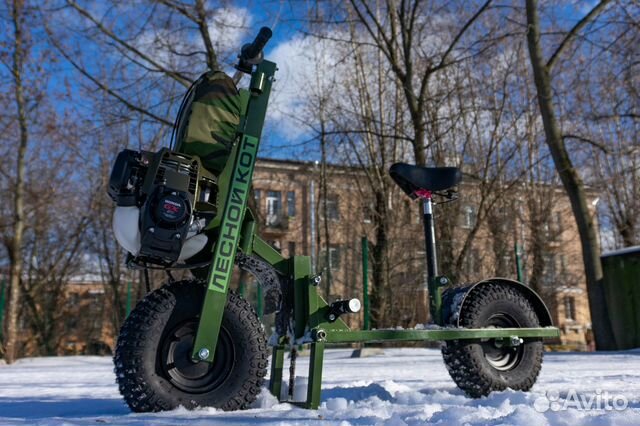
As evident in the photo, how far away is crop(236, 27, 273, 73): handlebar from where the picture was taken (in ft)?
9.45

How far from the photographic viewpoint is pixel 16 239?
12.7m

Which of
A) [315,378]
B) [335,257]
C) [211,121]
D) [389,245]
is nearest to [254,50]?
[211,121]

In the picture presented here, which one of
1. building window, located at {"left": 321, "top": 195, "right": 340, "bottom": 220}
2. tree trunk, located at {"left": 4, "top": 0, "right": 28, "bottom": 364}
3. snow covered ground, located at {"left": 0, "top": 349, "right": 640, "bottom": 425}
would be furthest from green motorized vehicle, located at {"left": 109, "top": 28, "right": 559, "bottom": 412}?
Result: building window, located at {"left": 321, "top": 195, "right": 340, "bottom": 220}

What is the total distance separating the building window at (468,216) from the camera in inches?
596

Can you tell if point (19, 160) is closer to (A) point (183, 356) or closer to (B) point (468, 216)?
(B) point (468, 216)

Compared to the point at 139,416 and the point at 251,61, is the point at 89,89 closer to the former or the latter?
the point at 251,61

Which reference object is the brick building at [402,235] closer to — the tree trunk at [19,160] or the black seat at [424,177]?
A: the black seat at [424,177]

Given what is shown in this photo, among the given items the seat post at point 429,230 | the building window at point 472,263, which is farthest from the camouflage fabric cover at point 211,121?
the building window at point 472,263

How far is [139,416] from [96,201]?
70.7 feet

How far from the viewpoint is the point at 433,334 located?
9.93 feet

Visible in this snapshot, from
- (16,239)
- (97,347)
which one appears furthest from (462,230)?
(97,347)

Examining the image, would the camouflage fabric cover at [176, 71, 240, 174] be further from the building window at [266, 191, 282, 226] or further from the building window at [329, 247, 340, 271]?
the building window at [266, 191, 282, 226]

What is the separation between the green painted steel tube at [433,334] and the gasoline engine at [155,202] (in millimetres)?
873

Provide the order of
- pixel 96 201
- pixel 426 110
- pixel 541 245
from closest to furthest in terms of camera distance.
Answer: pixel 426 110 → pixel 541 245 → pixel 96 201
